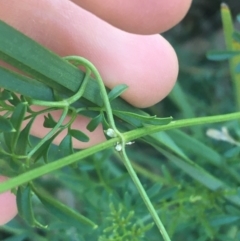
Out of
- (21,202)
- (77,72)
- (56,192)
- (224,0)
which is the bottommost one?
(21,202)

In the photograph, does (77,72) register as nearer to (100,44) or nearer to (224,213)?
(100,44)

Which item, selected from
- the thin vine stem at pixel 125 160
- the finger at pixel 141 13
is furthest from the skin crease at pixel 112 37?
the thin vine stem at pixel 125 160

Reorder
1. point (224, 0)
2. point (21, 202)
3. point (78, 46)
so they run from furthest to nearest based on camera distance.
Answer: point (224, 0) → point (78, 46) → point (21, 202)

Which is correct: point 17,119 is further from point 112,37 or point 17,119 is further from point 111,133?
point 112,37

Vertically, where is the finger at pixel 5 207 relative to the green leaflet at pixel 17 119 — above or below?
above

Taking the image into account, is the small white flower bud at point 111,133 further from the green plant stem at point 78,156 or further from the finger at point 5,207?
the finger at point 5,207

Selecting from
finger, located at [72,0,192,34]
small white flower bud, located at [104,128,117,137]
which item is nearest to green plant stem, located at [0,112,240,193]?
small white flower bud, located at [104,128,117,137]

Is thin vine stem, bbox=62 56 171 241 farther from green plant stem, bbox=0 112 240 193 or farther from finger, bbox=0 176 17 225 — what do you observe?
finger, bbox=0 176 17 225

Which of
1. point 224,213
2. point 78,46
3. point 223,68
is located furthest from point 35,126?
point 223,68
